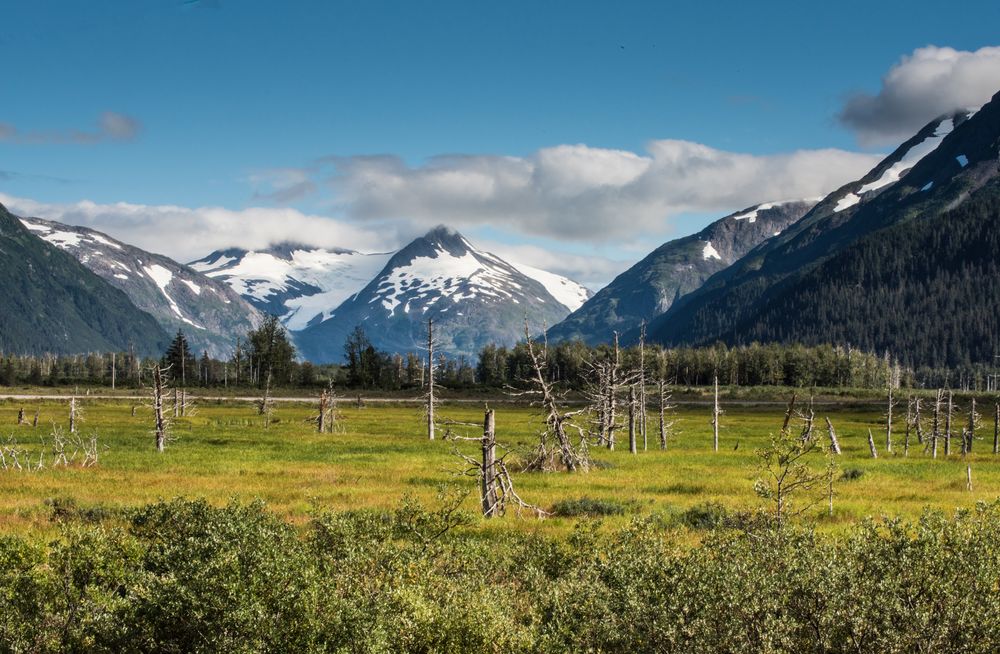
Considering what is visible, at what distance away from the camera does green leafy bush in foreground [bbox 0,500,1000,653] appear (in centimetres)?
1084

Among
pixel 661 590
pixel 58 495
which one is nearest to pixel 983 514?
pixel 661 590

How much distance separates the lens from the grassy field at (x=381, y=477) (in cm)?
3203

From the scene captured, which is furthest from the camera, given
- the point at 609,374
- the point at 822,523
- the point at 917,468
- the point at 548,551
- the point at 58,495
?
the point at 609,374

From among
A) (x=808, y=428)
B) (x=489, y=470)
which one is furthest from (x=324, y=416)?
(x=489, y=470)

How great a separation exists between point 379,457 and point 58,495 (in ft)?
71.9

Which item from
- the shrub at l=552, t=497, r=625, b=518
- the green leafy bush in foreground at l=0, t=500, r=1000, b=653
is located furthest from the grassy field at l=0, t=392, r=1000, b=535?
the green leafy bush in foreground at l=0, t=500, r=1000, b=653

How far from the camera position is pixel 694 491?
37438mm

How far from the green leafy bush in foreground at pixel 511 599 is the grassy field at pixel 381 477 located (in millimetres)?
5396

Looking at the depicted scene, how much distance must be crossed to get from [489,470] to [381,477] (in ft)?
46.5

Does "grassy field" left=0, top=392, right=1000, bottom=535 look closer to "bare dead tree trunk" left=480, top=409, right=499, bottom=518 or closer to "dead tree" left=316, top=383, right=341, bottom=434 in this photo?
"bare dead tree trunk" left=480, top=409, right=499, bottom=518

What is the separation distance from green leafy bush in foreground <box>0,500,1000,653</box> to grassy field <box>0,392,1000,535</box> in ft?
17.7

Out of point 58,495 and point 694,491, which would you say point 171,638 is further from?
point 694,491

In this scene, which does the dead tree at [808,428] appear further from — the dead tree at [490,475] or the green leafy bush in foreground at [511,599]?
the green leafy bush in foreground at [511,599]

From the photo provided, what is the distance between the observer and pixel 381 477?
138 feet
